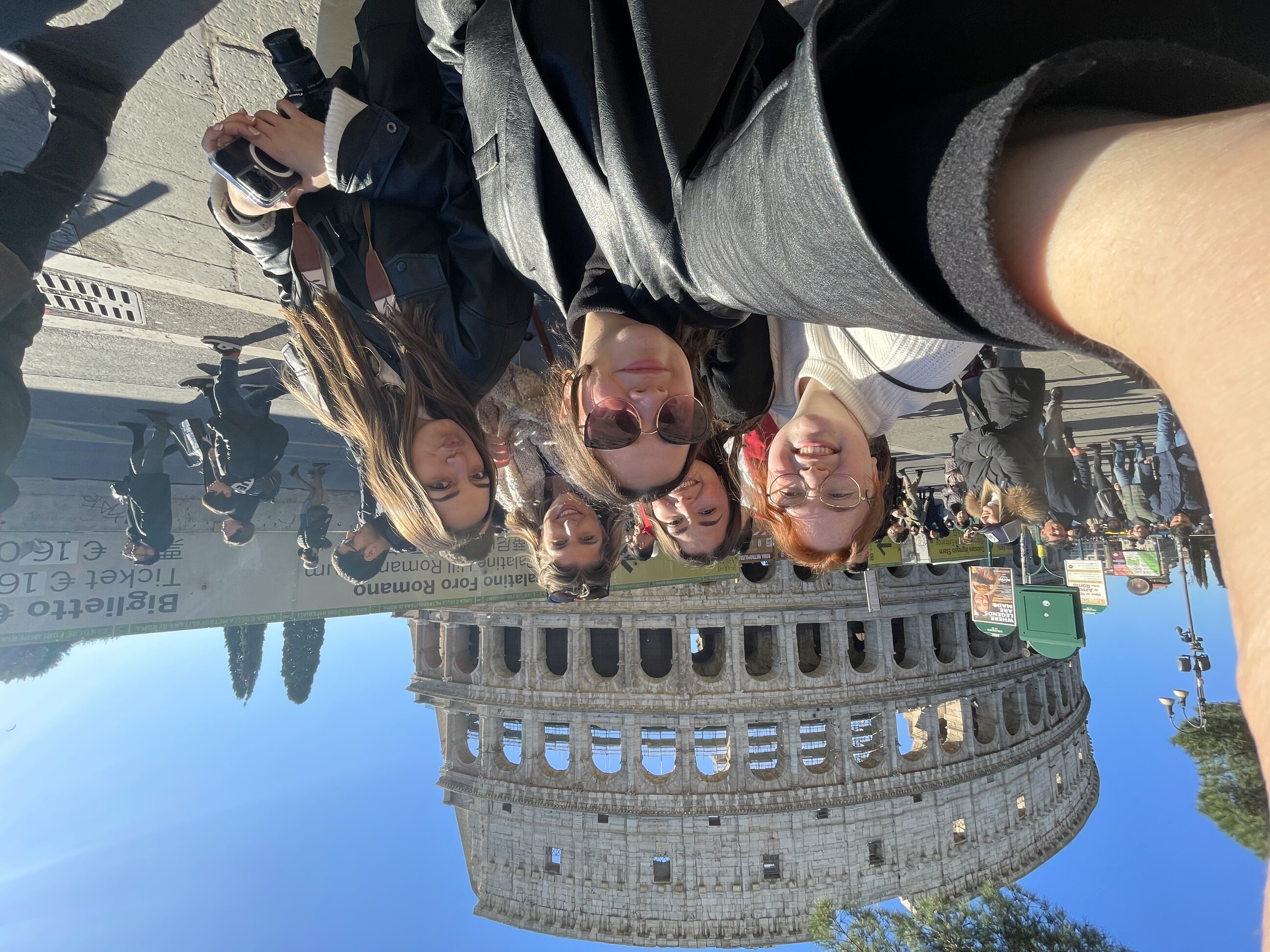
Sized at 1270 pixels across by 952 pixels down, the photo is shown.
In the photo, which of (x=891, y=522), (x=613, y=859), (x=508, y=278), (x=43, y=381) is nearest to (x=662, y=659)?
(x=613, y=859)

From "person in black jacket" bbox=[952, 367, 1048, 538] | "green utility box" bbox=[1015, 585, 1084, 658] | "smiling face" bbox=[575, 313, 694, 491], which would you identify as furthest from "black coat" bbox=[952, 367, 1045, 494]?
"smiling face" bbox=[575, 313, 694, 491]

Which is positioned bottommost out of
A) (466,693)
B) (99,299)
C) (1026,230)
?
(466,693)

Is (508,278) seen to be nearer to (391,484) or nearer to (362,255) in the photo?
(362,255)

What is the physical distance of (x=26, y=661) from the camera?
14758 millimetres

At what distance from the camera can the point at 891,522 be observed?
1015 cm

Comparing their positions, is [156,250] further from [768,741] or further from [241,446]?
[768,741]

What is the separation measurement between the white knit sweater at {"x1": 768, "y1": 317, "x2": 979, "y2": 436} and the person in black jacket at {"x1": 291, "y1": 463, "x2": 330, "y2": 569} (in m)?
6.23

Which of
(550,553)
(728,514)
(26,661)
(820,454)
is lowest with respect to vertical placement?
(26,661)

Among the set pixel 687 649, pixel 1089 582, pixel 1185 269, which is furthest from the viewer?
pixel 687 649

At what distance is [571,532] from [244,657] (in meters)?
33.3

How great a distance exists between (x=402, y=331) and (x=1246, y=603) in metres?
3.02

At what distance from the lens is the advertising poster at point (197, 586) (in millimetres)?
5691

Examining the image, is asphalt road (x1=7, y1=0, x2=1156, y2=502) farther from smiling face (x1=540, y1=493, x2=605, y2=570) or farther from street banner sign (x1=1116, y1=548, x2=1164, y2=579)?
street banner sign (x1=1116, y1=548, x2=1164, y2=579)

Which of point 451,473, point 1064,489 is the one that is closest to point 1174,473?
point 1064,489
